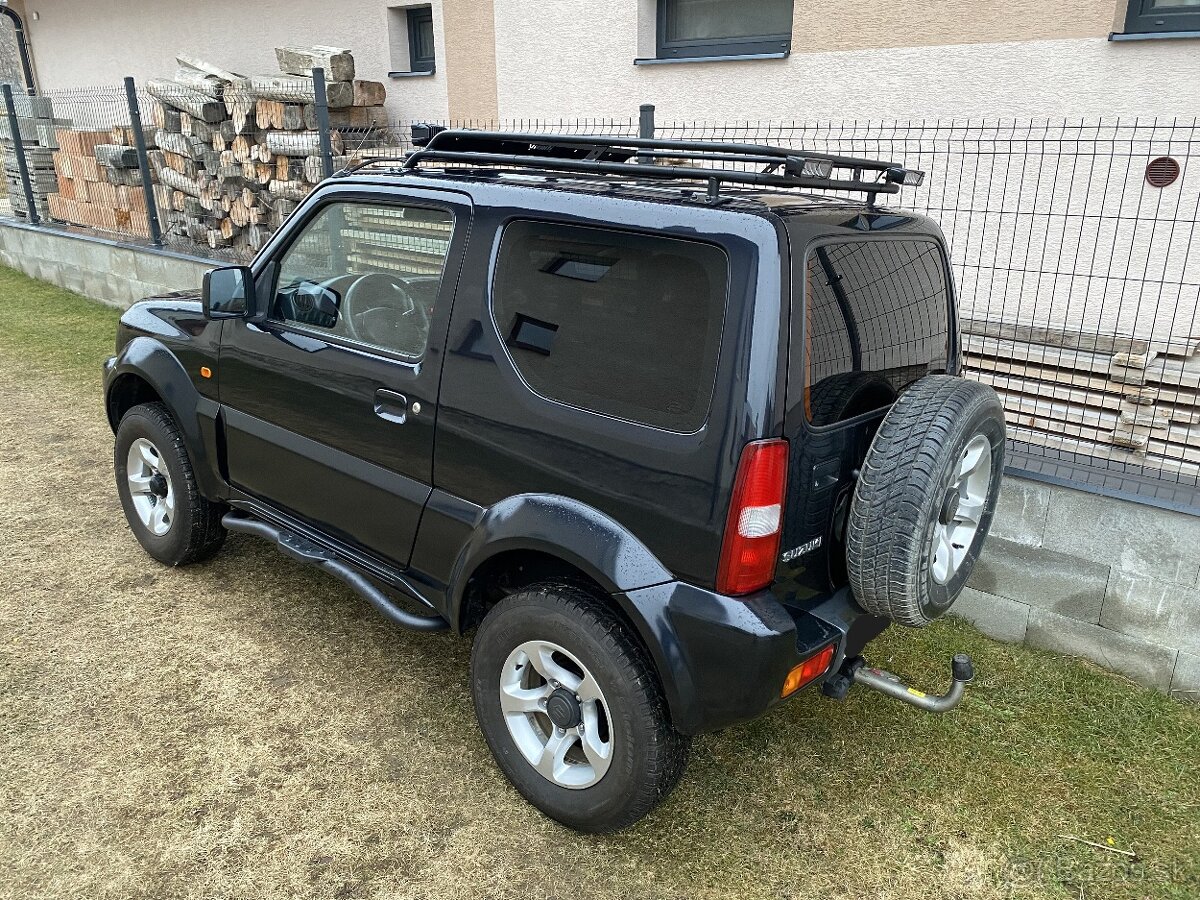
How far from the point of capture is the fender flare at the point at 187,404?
11.7ft

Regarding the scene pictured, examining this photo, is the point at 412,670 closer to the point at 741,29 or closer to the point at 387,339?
the point at 387,339

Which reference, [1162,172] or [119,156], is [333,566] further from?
[119,156]

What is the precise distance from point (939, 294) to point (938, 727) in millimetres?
1522

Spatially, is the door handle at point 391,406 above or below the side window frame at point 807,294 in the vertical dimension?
below

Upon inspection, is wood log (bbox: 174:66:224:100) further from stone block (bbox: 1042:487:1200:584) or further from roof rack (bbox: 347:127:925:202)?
stone block (bbox: 1042:487:1200:584)

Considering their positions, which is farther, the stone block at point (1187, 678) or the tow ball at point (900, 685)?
the stone block at point (1187, 678)

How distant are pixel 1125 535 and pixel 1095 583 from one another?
229mm

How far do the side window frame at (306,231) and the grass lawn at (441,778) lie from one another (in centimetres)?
125

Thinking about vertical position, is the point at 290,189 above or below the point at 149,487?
above

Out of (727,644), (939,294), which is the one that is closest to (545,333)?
(727,644)

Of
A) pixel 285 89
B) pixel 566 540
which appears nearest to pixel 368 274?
pixel 566 540

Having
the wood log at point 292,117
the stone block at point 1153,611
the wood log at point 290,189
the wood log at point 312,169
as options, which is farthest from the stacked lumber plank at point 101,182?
the stone block at point 1153,611

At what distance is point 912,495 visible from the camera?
7.34 ft

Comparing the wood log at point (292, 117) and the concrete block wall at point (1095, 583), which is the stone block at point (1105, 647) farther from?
the wood log at point (292, 117)
